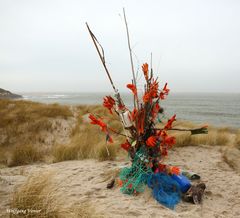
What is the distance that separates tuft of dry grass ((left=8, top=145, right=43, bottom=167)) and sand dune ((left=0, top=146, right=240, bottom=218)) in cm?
61

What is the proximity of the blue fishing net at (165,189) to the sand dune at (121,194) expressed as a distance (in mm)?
77

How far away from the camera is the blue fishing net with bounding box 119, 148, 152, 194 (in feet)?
10.6

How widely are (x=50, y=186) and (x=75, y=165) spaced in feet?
6.85

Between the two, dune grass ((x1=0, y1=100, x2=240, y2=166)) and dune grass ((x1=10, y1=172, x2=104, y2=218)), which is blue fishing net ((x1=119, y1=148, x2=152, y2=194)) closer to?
dune grass ((x1=0, y1=100, x2=240, y2=166))

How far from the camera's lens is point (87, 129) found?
8.42 m

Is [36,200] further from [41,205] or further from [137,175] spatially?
[137,175]

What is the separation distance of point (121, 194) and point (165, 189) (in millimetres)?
615

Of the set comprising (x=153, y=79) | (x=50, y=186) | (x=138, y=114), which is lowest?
(x=50, y=186)

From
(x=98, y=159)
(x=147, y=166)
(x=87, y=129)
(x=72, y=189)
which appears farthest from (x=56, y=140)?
(x=147, y=166)

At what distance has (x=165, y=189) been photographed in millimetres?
3219

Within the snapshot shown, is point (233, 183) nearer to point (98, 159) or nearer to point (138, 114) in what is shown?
point (138, 114)

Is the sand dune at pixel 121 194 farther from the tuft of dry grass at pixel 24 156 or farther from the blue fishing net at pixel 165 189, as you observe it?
the tuft of dry grass at pixel 24 156

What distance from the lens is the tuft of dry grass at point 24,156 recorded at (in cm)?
516

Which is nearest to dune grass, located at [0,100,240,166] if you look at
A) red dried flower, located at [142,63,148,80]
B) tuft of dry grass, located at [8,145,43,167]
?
tuft of dry grass, located at [8,145,43,167]
